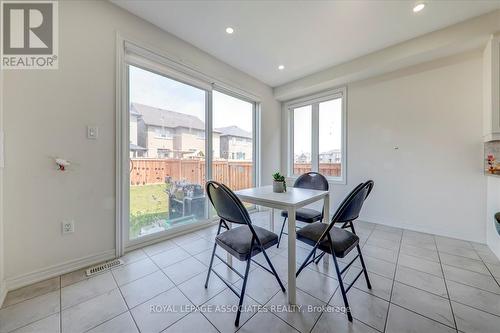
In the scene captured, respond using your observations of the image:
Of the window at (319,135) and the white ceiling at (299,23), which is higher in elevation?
the white ceiling at (299,23)

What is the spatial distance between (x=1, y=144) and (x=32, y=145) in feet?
0.54

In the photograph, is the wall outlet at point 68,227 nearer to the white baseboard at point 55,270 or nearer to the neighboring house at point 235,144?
the white baseboard at point 55,270

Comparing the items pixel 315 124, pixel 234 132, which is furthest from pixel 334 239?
pixel 315 124

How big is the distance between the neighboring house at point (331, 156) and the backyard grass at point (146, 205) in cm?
289

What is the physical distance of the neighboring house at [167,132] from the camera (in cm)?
232

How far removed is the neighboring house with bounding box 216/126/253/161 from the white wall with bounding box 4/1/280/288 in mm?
1640

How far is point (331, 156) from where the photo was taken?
3619 mm

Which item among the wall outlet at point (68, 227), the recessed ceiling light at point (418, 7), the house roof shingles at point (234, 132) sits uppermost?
the recessed ceiling light at point (418, 7)

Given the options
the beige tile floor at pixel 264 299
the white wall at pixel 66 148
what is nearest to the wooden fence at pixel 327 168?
the beige tile floor at pixel 264 299

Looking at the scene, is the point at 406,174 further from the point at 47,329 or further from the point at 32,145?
the point at 32,145

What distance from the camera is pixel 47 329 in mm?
1152

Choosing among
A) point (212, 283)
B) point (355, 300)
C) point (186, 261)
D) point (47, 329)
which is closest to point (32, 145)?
point (47, 329)

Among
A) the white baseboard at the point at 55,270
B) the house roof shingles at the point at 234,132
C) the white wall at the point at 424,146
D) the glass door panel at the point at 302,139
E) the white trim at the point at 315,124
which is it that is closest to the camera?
the white baseboard at the point at 55,270

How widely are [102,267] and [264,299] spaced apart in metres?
1.59
